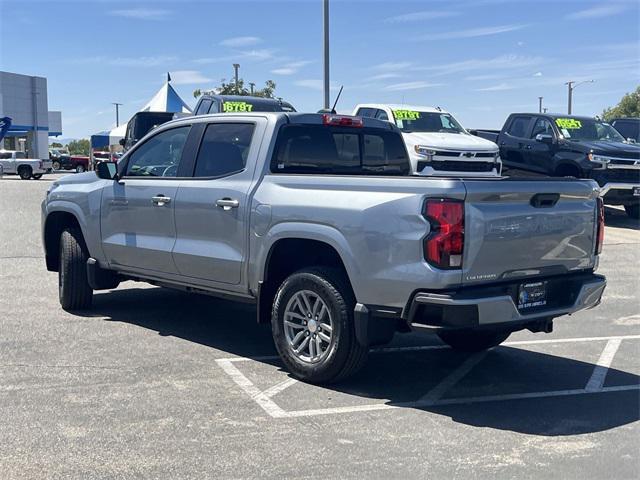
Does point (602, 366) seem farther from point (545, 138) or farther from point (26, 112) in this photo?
point (26, 112)

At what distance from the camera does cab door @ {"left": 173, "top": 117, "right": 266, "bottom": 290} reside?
5.89 metres

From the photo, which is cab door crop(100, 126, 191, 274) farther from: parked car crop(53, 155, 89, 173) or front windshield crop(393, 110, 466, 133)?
parked car crop(53, 155, 89, 173)

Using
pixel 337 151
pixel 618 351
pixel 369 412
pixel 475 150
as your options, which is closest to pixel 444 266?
pixel 369 412

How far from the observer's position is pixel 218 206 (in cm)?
601

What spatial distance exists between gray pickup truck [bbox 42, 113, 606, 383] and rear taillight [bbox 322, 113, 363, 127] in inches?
0.5

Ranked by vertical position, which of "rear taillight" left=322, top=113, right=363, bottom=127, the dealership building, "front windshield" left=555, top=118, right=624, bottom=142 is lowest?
"rear taillight" left=322, top=113, right=363, bottom=127

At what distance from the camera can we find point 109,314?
25.3 feet

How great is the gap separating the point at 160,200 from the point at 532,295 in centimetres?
331

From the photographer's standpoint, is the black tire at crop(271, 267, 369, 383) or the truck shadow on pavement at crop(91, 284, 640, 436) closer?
the truck shadow on pavement at crop(91, 284, 640, 436)

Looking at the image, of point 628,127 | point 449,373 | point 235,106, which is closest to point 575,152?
point 628,127

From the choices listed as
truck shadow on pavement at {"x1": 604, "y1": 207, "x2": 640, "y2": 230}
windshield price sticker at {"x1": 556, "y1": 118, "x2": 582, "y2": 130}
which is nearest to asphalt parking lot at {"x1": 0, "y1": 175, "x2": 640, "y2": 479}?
truck shadow on pavement at {"x1": 604, "y1": 207, "x2": 640, "y2": 230}

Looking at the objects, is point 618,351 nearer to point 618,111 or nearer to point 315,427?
point 315,427

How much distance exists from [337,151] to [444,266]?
2.00 m

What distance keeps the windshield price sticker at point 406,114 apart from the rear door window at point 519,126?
114 inches
